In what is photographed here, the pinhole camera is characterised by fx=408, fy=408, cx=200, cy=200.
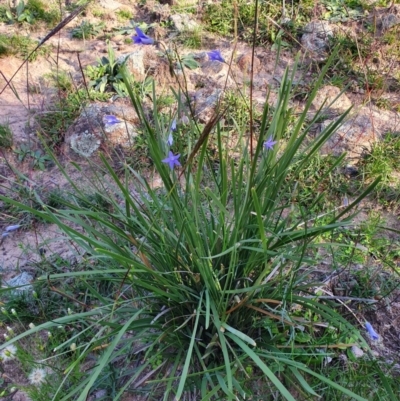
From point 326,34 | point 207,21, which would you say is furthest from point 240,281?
point 207,21

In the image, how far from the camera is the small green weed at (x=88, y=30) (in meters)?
3.84

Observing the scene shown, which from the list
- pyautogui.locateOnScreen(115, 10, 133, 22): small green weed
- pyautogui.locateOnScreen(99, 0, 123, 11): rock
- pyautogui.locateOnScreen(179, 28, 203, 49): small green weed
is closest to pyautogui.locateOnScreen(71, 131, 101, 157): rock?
pyautogui.locateOnScreen(179, 28, 203, 49): small green weed

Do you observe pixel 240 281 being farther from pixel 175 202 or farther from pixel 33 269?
pixel 33 269

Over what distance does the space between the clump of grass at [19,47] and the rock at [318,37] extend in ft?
7.45

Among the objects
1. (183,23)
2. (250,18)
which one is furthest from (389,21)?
(183,23)

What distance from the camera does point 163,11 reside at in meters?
3.87

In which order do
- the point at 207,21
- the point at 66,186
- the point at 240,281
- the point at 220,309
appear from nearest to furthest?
the point at 220,309 < the point at 240,281 < the point at 66,186 < the point at 207,21

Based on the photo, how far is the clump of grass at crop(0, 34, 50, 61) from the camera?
3647 mm

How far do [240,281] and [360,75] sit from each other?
7.63 ft

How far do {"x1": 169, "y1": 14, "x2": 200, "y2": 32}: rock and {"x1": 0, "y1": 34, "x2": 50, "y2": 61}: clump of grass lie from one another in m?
1.17

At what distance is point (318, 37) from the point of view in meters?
3.43

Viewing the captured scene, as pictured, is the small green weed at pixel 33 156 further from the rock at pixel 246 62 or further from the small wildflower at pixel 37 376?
the rock at pixel 246 62

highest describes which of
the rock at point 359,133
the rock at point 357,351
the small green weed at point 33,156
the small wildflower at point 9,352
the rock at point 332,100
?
the rock at point 332,100

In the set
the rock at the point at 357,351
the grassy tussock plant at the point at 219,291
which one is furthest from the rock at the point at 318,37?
the rock at the point at 357,351
